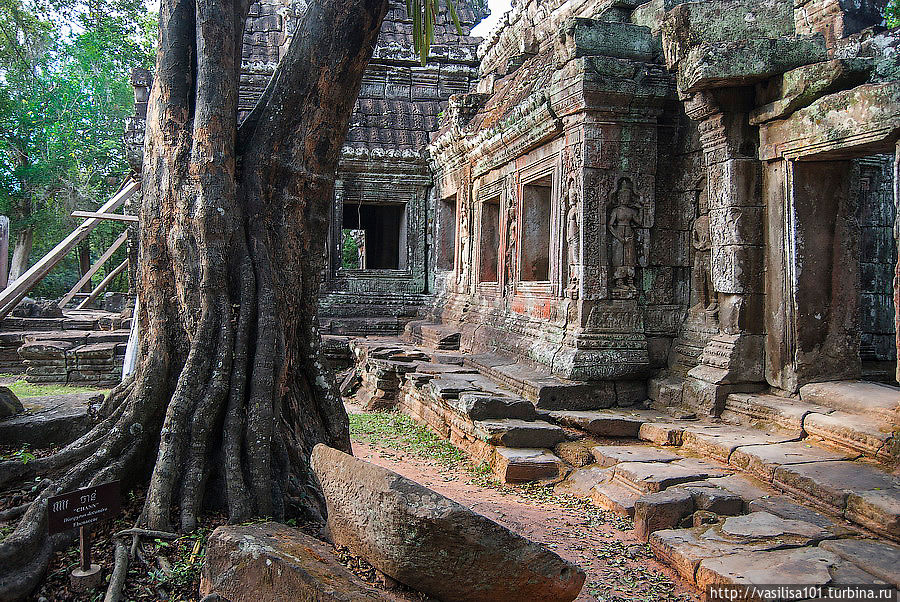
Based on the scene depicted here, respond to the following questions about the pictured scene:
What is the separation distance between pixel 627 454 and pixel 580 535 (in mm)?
1029

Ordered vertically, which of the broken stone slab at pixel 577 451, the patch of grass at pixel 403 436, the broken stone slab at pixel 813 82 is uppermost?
the broken stone slab at pixel 813 82

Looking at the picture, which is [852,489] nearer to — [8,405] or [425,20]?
[425,20]

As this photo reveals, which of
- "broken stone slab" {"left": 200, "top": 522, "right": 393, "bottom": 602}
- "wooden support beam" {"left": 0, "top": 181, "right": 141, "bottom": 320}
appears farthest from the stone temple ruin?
"wooden support beam" {"left": 0, "top": 181, "right": 141, "bottom": 320}

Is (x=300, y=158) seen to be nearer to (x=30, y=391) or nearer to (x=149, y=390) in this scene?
(x=149, y=390)

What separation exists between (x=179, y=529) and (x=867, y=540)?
361 centimetres

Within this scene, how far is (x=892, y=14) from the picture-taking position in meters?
7.29

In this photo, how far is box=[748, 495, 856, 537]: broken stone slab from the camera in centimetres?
360

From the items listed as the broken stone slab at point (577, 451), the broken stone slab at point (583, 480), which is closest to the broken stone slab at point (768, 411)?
the broken stone slab at point (577, 451)

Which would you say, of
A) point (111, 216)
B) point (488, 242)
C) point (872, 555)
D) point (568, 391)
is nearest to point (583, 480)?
point (568, 391)

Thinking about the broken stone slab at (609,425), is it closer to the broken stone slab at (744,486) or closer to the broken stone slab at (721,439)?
the broken stone slab at (721,439)

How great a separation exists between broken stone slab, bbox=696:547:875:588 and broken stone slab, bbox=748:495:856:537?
357 millimetres

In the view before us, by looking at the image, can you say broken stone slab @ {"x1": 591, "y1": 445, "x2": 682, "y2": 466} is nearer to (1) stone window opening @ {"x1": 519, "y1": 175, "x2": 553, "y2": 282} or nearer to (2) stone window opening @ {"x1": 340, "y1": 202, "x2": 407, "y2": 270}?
(1) stone window opening @ {"x1": 519, "y1": 175, "x2": 553, "y2": 282}

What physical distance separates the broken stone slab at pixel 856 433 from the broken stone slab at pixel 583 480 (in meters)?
1.53

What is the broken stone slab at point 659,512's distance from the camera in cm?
396
